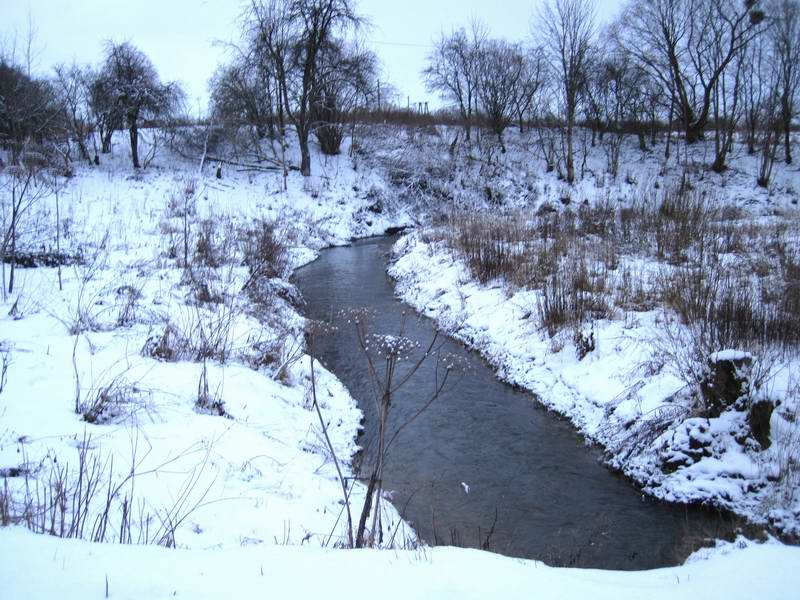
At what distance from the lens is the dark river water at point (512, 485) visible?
4.06 meters

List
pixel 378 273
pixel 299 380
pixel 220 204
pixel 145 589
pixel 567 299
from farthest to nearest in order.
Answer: pixel 220 204
pixel 378 273
pixel 567 299
pixel 299 380
pixel 145 589

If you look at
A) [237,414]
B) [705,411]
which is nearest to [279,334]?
[237,414]

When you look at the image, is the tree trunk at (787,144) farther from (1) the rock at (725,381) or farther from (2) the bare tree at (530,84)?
(1) the rock at (725,381)

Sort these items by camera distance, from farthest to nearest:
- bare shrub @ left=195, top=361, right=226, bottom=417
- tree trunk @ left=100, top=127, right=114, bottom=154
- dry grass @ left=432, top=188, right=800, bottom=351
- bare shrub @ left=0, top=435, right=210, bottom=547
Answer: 1. tree trunk @ left=100, top=127, right=114, bottom=154
2. dry grass @ left=432, top=188, right=800, bottom=351
3. bare shrub @ left=195, top=361, right=226, bottom=417
4. bare shrub @ left=0, top=435, right=210, bottom=547

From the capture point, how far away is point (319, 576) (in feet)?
6.86

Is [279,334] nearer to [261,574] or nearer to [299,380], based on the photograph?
[299,380]

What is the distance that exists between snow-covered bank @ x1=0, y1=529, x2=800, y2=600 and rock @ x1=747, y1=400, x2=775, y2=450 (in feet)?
7.45

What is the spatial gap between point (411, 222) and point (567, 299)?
18.3 meters

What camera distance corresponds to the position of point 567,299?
8.05 m

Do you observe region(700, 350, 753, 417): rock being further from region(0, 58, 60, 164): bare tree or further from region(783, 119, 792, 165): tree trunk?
region(783, 119, 792, 165): tree trunk

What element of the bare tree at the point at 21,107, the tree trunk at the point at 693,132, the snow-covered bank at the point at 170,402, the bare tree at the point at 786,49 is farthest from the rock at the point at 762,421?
the tree trunk at the point at 693,132

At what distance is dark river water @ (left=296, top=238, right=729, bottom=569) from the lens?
160 inches

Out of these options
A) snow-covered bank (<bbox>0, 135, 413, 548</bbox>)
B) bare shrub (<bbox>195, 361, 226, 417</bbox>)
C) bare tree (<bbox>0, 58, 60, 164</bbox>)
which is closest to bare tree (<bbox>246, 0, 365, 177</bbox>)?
bare tree (<bbox>0, 58, 60, 164</bbox>)

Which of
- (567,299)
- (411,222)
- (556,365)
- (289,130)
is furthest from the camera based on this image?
(289,130)
